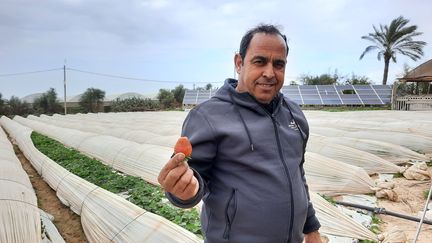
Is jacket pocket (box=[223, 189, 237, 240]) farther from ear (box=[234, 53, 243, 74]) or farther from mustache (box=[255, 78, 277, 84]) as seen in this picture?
ear (box=[234, 53, 243, 74])

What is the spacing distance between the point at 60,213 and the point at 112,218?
2.15 metres

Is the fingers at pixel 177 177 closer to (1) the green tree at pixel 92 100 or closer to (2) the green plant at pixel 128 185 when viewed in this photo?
(2) the green plant at pixel 128 185

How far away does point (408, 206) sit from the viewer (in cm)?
493

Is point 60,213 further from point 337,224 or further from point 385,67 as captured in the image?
point 385,67

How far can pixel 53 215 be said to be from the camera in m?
5.42

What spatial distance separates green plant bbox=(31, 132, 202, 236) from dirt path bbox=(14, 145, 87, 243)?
0.70 metres

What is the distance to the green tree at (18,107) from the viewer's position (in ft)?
101

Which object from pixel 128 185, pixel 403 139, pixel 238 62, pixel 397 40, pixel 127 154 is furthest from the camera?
pixel 397 40

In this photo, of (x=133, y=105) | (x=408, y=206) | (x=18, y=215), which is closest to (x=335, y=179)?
(x=408, y=206)

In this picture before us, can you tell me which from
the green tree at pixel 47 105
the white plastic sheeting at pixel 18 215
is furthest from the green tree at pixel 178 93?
the white plastic sheeting at pixel 18 215

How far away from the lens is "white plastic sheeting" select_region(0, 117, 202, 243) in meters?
3.28

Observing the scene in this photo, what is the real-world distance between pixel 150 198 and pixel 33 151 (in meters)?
6.06

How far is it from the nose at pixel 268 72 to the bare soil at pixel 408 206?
3.50 m

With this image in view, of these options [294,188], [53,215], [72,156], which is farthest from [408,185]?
[72,156]
